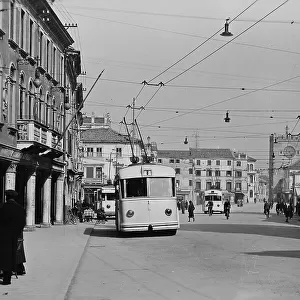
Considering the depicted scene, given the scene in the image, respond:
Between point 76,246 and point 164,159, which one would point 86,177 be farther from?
point 76,246

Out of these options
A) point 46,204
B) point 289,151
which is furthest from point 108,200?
point 289,151

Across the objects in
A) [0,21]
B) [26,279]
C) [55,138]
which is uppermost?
[0,21]

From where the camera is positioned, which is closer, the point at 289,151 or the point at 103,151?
the point at 103,151

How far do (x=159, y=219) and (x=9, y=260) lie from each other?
16.3 meters

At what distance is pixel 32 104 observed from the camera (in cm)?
3303

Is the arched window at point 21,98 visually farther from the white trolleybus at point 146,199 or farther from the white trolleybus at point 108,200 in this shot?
the white trolleybus at point 108,200

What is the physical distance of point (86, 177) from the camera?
109500 mm

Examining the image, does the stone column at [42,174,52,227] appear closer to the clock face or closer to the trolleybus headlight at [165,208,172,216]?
the trolleybus headlight at [165,208,172,216]

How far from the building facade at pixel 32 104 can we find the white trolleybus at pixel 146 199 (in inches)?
176

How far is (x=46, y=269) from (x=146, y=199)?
41.1ft

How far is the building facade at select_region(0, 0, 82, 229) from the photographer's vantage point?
2803 centimetres

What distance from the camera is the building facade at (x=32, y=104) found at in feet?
92.0

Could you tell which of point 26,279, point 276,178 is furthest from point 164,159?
point 26,279

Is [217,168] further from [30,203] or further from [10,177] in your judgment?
[10,177]
